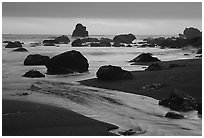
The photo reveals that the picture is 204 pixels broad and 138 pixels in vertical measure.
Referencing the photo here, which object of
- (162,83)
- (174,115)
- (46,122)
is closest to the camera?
(46,122)

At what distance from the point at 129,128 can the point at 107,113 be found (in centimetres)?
123

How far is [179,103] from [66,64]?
8.59 meters

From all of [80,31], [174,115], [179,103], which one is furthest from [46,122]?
[80,31]

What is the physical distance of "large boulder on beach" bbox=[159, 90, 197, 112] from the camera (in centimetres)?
819

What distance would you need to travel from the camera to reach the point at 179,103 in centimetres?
836

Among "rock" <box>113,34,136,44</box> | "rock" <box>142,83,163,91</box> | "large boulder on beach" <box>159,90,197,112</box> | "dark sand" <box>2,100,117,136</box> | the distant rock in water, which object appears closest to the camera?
"dark sand" <box>2,100,117,136</box>

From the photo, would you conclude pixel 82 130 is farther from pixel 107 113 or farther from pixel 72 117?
pixel 107 113

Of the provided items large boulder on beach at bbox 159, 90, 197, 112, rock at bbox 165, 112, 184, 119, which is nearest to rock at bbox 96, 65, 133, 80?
large boulder on beach at bbox 159, 90, 197, 112

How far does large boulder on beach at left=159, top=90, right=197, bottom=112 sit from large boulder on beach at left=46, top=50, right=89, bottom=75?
7655mm

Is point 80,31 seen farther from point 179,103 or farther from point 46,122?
point 46,122

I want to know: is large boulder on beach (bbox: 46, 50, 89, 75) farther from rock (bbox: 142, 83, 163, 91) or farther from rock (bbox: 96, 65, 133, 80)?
rock (bbox: 142, 83, 163, 91)

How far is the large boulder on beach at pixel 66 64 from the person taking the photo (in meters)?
15.5

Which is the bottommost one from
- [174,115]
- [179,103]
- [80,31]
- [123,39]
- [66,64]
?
[174,115]

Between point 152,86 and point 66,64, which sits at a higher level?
point 66,64
